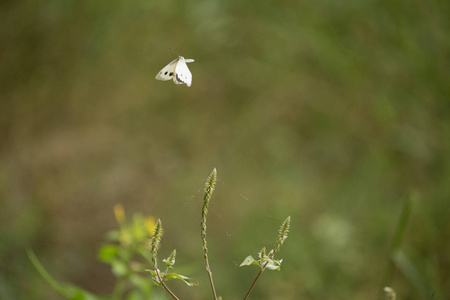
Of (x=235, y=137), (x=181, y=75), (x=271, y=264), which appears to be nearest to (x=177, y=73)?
(x=181, y=75)

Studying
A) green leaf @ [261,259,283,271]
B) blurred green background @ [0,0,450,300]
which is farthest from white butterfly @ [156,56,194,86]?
blurred green background @ [0,0,450,300]

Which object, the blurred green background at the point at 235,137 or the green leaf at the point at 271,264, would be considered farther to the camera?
the blurred green background at the point at 235,137

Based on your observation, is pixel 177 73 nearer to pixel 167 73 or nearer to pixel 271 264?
pixel 167 73

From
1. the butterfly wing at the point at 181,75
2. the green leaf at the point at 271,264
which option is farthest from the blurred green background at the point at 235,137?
the butterfly wing at the point at 181,75

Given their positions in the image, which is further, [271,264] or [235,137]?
[235,137]

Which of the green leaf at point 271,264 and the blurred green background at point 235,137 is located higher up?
the blurred green background at point 235,137

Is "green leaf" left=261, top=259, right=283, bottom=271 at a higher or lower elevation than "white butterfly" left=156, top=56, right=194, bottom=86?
lower

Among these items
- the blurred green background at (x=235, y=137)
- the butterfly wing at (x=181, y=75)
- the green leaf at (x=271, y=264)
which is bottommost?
the green leaf at (x=271, y=264)

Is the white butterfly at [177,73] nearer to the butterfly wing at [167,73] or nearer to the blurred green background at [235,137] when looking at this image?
the butterfly wing at [167,73]

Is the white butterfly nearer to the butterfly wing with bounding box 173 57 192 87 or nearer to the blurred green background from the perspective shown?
the butterfly wing with bounding box 173 57 192 87
